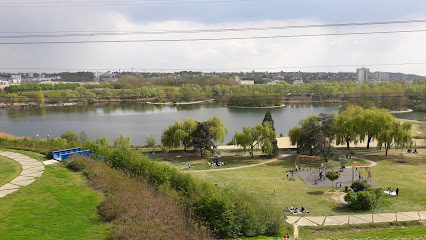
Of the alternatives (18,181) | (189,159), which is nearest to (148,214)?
(18,181)

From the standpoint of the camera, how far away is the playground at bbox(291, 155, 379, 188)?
18.6 meters

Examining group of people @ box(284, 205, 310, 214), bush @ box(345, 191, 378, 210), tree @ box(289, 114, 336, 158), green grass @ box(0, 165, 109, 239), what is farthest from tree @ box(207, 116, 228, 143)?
green grass @ box(0, 165, 109, 239)

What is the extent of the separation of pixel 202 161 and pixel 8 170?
13064 millimetres

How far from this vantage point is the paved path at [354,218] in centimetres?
1320

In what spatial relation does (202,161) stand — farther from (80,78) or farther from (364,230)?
(80,78)

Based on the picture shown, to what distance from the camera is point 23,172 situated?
47.0ft

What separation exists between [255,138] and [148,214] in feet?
55.9

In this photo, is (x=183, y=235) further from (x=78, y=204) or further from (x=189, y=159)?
(x=189, y=159)

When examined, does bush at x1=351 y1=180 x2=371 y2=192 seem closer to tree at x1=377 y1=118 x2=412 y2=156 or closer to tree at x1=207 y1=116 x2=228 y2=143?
tree at x1=377 y1=118 x2=412 y2=156

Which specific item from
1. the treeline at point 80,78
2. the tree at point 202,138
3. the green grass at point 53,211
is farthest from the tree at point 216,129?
the treeline at point 80,78

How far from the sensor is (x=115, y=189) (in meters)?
11.9

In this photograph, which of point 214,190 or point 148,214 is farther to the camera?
point 214,190

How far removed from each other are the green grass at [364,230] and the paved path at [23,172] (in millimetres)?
11096

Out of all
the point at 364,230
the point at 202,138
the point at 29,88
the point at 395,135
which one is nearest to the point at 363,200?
the point at 364,230
